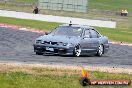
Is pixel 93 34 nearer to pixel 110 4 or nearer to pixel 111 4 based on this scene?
pixel 110 4

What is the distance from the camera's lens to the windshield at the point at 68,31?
21.0 metres

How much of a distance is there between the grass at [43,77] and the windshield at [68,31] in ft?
23.4

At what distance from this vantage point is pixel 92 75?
1328 cm

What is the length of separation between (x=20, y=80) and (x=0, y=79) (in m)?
0.43

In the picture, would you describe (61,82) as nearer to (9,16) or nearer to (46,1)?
(9,16)

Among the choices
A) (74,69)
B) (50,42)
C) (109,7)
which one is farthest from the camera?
(109,7)

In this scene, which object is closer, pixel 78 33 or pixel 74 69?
pixel 74 69

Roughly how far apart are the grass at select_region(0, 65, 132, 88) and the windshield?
7135 millimetres

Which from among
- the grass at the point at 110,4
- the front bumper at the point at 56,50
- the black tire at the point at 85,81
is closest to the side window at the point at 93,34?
the front bumper at the point at 56,50

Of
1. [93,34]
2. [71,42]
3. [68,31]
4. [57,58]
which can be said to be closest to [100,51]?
[93,34]

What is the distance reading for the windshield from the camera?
21.0 meters

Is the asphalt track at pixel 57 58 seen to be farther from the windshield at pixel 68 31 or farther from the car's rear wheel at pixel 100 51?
the windshield at pixel 68 31

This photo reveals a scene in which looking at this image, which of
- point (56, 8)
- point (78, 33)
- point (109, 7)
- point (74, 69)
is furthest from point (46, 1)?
point (74, 69)

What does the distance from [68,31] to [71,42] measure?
1.19 meters
